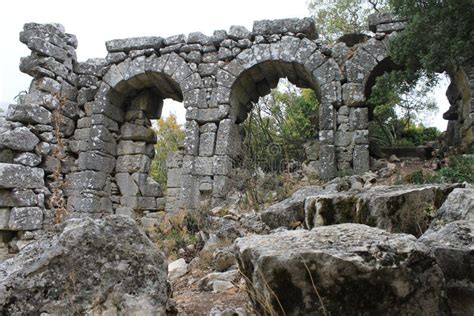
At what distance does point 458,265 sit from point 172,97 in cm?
899

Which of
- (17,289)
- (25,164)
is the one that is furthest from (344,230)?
(25,164)

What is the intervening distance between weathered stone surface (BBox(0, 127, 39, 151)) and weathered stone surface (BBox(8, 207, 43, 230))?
3.98 feet

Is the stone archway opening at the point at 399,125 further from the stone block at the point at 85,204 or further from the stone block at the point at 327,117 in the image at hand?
the stone block at the point at 85,204

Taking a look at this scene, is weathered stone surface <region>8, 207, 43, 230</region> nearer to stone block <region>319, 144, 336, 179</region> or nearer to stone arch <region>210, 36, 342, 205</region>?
stone arch <region>210, 36, 342, 205</region>

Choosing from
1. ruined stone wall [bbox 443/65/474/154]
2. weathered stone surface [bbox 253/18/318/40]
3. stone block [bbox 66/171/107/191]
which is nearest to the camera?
ruined stone wall [bbox 443/65/474/154]

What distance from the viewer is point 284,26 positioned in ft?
30.0

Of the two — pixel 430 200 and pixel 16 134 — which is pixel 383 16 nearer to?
pixel 430 200

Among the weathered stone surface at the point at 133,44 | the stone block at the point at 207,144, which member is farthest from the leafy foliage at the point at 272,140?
the weathered stone surface at the point at 133,44

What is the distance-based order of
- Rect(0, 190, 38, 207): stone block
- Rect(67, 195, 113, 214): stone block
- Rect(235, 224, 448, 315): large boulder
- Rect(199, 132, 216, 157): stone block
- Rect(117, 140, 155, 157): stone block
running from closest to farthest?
Rect(235, 224, 448, 315): large boulder → Rect(0, 190, 38, 207): stone block → Rect(199, 132, 216, 157): stone block → Rect(67, 195, 113, 214): stone block → Rect(117, 140, 155, 157): stone block

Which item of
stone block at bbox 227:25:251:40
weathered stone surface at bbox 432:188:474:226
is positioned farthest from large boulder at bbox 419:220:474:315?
stone block at bbox 227:25:251:40

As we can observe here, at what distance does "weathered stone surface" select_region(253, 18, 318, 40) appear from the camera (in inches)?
358

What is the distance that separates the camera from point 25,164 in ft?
28.2

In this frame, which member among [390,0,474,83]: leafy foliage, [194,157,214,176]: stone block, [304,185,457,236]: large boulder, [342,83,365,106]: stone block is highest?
[390,0,474,83]: leafy foliage

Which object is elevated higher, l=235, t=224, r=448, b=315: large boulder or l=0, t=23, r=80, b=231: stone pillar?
l=0, t=23, r=80, b=231: stone pillar
